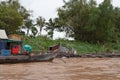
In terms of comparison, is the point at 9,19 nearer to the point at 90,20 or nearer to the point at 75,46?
the point at 75,46


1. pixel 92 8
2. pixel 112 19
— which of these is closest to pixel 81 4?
pixel 92 8

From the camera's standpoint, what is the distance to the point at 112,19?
45.6 meters

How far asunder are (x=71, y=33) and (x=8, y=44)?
23.4 meters

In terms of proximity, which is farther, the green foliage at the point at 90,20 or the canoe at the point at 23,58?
the green foliage at the point at 90,20

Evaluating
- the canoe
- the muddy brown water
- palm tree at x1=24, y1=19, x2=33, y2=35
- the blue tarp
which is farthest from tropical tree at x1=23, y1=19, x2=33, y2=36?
the muddy brown water

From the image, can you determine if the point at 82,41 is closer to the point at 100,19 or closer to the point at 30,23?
the point at 100,19

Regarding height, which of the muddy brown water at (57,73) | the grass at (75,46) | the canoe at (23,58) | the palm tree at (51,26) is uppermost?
the palm tree at (51,26)

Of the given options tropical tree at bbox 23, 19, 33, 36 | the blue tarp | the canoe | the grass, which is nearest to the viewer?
the canoe

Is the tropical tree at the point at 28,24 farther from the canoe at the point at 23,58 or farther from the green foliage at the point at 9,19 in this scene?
the canoe at the point at 23,58

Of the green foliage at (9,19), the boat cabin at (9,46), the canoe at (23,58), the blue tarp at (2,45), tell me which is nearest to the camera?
the canoe at (23,58)

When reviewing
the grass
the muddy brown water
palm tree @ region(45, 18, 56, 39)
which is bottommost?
the muddy brown water

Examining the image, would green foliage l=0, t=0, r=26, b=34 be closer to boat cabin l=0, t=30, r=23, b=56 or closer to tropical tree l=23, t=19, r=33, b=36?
tropical tree l=23, t=19, r=33, b=36

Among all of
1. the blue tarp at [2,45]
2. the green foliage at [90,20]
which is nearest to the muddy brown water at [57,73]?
the blue tarp at [2,45]

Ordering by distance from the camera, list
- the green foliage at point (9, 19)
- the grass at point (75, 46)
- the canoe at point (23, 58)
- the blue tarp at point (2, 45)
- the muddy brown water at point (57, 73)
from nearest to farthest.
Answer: the muddy brown water at point (57, 73)
the canoe at point (23, 58)
the blue tarp at point (2, 45)
the green foliage at point (9, 19)
the grass at point (75, 46)
